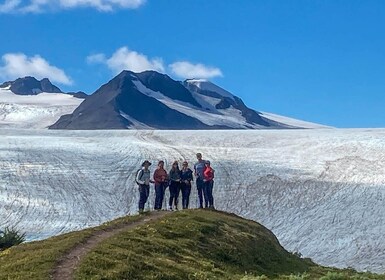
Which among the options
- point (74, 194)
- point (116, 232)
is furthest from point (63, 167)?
point (116, 232)

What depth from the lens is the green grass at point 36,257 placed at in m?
14.5

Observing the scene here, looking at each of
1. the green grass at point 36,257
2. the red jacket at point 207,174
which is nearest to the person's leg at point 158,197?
the red jacket at point 207,174

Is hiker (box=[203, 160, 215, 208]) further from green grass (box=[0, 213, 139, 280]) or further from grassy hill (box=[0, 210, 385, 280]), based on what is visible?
green grass (box=[0, 213, 139, 280])

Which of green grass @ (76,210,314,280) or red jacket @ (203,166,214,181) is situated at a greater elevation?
red jacket @ (203,166,214,181)

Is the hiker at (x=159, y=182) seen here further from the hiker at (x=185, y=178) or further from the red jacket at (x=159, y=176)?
the hiker at (x=185, y=178)

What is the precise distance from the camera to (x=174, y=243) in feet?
63.9

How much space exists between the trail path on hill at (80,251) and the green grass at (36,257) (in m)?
0.12

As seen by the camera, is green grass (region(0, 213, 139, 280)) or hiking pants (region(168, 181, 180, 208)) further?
hiking pants (region(168, 181, 180, 208))

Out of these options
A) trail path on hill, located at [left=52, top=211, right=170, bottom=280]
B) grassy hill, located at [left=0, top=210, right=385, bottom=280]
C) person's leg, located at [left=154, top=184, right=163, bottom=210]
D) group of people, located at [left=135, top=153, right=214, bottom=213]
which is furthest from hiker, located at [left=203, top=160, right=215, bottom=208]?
trail path on hill, located at [left=52, top=211, right=170, bottom=280]

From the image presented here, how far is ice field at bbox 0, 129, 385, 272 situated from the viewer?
36.4m

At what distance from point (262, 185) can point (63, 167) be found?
41.3 ft

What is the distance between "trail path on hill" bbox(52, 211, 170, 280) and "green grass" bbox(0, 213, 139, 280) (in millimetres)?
123

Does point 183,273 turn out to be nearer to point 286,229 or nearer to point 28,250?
point 28,250

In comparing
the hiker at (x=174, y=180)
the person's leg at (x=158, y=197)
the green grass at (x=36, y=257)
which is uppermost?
the hiker at (x=174, y=180)
